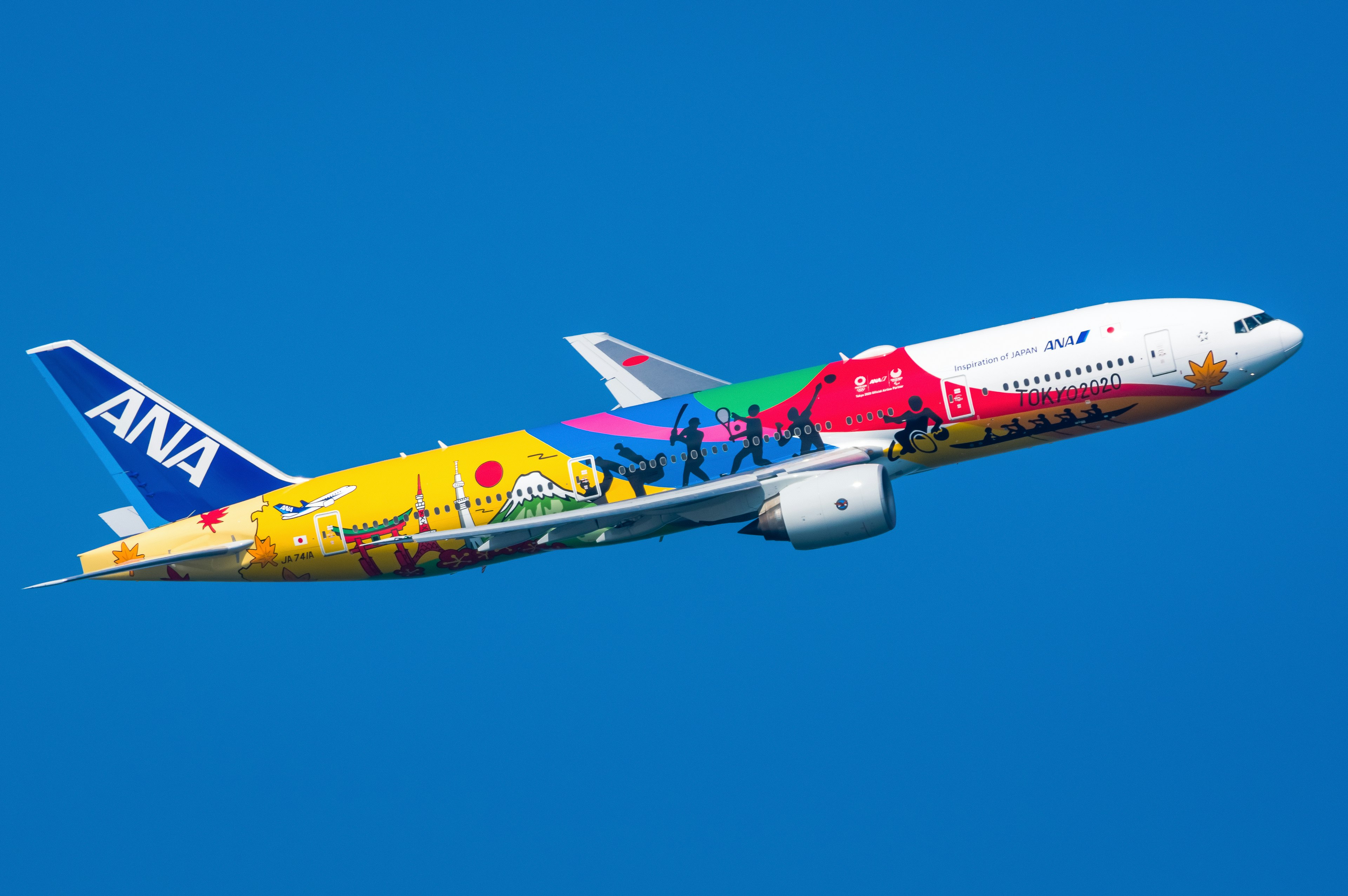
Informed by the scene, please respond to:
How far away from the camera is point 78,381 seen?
155ft

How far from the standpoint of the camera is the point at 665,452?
143 ft

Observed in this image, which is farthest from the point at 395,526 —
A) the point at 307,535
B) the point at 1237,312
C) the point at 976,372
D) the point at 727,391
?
the point at 1237,312

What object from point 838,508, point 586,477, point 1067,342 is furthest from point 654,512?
point 1067,342

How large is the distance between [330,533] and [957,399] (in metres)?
20.3

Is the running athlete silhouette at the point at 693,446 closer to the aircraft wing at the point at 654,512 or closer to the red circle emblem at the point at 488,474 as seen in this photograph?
the aircraft wing at the point at 654,512

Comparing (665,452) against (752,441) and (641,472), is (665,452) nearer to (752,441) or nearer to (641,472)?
(641,472)

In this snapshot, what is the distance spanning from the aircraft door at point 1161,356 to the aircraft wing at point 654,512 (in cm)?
872

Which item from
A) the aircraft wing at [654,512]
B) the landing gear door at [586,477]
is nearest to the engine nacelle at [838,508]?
the aircraft wing at [654,512]

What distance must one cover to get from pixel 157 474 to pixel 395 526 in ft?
28.2

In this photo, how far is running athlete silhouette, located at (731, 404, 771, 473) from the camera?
1703 inches

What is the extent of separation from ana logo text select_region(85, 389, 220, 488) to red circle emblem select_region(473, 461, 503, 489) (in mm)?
9386

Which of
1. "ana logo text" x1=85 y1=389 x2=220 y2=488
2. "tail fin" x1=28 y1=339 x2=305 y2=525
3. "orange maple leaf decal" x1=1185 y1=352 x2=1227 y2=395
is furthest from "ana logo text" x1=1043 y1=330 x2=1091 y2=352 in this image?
"ana logo text" x1=85 y1=389 x2=220 y2=488

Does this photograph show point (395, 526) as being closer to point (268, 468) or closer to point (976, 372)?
point (268, 468)

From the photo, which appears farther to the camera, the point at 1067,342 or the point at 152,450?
the point at 152,450
